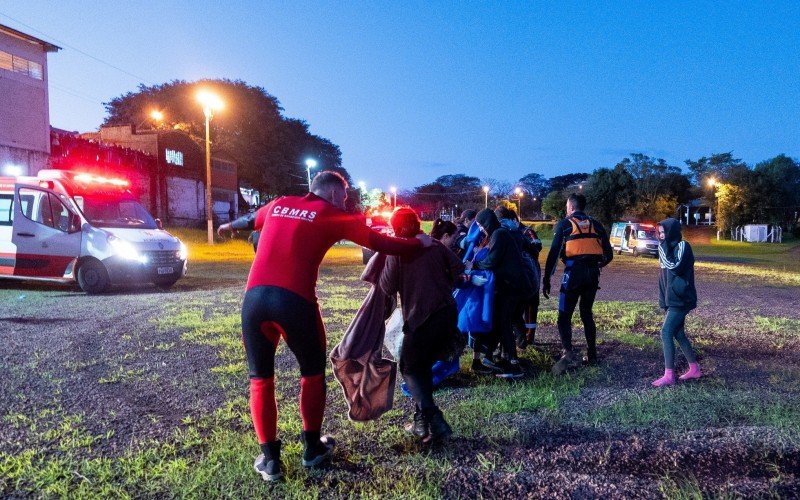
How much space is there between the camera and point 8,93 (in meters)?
23.1

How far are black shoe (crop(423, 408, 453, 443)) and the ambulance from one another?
9.84 meters

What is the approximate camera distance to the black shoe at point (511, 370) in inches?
225

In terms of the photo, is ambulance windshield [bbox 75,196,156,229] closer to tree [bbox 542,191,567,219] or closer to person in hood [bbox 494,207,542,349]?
person in hood [bbox 494,207,542,349]

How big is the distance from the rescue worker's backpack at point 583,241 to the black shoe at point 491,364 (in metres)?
1.37

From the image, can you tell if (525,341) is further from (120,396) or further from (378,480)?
(120,396)

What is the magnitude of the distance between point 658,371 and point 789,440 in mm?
2224

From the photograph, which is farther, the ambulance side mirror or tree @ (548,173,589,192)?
tree @ (548,173,589,192)

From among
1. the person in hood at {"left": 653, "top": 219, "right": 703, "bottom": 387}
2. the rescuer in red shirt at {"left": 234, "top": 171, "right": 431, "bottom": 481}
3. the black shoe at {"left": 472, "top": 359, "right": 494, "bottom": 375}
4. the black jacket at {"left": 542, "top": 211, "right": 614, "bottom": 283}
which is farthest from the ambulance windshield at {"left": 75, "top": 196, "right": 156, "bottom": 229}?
the person in hood at {"left": 653, "top": 219, "right": 703, "bottom": 387}

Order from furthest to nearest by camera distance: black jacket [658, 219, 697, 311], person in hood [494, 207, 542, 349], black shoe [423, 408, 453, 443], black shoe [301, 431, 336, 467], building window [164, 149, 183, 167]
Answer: building window [164, 149, 183, 167]
person in hood [494, 207, 542, 349]
black jacket [658, 219, 697, 311]
black shoe [423, 408, 453, 443]
black shoe [301, 431, 336, 467]

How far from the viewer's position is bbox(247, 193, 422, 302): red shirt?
3.33 metres

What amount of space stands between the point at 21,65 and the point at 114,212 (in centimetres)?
1604

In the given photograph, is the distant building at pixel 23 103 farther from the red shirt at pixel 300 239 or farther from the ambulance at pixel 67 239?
the red shirt at pixel 300 239

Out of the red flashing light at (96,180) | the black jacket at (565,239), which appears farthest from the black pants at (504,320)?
the red flashing light at (96,180)

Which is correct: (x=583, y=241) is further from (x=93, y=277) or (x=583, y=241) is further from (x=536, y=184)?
(x=536, y=184)
